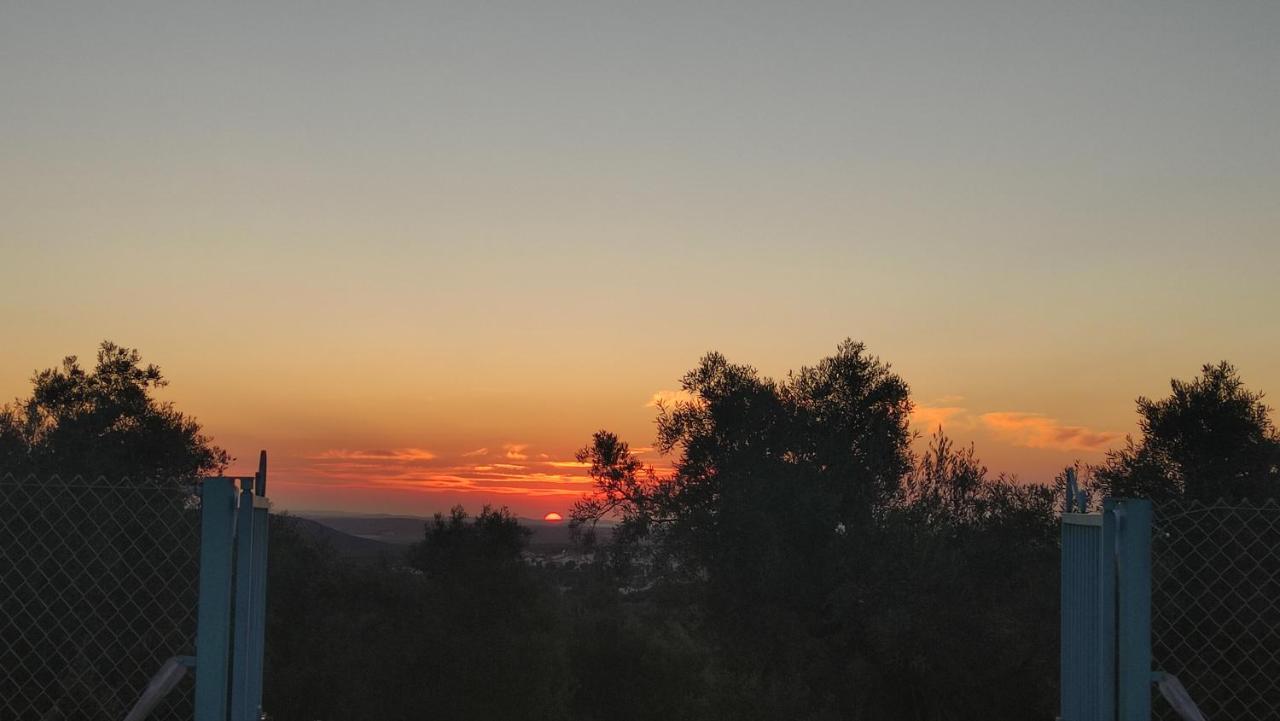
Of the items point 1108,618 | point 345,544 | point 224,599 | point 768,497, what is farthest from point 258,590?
point 345,544

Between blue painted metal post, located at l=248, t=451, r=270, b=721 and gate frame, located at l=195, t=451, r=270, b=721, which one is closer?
gate frame, located at l=195, t=451, r=270, b=721

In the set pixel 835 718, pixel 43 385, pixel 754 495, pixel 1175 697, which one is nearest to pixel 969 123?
pixel 754 495

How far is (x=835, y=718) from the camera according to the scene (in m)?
17.7

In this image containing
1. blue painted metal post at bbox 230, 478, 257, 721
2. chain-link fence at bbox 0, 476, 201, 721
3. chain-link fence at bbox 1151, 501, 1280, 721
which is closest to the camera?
blue painted metal post at bbox 230, 478, 257, 721

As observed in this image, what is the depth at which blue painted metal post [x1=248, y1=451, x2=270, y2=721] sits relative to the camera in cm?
474

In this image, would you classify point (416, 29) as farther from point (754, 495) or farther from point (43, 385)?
point (43, 385)

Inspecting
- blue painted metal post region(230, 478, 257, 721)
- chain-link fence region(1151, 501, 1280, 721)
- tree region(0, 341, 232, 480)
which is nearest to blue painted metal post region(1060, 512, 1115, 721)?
blue painted metal post region(230, 478, 257, 721)

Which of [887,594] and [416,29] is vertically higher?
[416,29]

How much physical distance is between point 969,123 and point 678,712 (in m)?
16.2

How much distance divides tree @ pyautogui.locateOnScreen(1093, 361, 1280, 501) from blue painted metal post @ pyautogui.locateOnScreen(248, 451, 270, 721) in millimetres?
16337

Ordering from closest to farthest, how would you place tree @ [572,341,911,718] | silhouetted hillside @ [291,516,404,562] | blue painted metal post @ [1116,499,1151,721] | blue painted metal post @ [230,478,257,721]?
blue painted metal post @ [1116,499,1151,721], blue painted metal post @ [230,478,257,721], tree @ [572,341,911,718], silhouetted hillside @ [291,516,404,562]

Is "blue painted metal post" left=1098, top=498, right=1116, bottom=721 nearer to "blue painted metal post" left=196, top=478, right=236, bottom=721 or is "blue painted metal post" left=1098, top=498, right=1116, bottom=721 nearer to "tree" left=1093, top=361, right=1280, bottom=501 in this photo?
"blue painted metal post" left=196, top=478, right=236, bottom=721

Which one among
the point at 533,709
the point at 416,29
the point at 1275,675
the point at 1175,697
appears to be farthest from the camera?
the point at 533,709

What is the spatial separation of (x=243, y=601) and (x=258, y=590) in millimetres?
284
